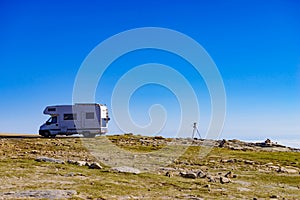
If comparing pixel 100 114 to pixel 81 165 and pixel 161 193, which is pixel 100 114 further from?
pixel 161 193

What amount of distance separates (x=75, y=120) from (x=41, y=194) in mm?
32556

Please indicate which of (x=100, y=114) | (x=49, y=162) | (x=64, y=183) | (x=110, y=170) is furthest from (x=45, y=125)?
(x=64, y=183)

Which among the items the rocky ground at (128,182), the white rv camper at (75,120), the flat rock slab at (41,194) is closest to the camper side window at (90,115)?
the white rv camper at (75,120)

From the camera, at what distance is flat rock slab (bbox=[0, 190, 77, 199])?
11953 millimetres

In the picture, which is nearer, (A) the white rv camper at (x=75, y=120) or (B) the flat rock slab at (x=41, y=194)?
(B) the flat rock slab at (x=41, y=194)

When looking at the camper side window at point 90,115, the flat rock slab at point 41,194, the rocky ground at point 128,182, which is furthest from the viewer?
the camper side window at point 90,115

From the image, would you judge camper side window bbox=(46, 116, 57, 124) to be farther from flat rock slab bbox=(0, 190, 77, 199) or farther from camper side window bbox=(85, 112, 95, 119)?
flat rock slab bbox=(0, 190, 77, 199)

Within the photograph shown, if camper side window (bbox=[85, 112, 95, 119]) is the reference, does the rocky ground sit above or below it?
below

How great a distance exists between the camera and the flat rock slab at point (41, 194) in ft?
39.2

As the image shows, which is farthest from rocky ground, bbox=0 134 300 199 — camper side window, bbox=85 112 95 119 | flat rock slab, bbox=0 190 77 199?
camper side window, bbox=85 112 95 119

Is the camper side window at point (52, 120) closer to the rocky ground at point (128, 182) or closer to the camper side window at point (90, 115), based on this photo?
the camper side window at point (90, 115)

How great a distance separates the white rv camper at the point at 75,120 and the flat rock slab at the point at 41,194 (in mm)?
31405

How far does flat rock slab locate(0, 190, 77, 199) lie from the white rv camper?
31405mm

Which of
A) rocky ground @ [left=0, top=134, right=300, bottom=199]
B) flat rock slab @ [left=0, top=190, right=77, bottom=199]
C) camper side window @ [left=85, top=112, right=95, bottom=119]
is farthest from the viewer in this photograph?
camper side window @ [left=85, top=112, right=95, bottom=119]
